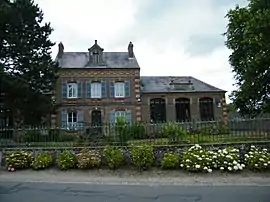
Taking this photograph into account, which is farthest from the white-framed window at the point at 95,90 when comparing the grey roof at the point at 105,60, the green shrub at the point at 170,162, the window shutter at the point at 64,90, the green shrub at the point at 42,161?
the green shrub at the point at 170,162

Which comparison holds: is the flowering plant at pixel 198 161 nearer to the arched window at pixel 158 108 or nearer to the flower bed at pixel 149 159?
the flower bed at pixel 149 159

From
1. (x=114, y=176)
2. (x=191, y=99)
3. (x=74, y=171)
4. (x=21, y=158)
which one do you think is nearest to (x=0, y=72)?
(x=21, y=158)

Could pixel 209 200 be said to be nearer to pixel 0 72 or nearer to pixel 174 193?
pixel 174 193

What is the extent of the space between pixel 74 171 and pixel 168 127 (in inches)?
158

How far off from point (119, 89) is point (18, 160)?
2124 cm

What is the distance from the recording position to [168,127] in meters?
13.1

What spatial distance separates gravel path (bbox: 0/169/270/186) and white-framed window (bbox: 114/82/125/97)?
21.2 metres

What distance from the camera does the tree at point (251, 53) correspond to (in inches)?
697

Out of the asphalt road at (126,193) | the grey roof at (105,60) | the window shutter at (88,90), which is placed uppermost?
the grey roof at (105,60)

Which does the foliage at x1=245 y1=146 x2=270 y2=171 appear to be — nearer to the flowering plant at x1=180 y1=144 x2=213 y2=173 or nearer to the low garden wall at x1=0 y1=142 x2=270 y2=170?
the low garden wall at x1=0 y1=142 x2=270 y2=170

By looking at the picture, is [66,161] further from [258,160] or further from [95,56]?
[95,56]

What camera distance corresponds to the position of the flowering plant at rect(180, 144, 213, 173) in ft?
35.1

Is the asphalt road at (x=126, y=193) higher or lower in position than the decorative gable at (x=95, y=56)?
lower

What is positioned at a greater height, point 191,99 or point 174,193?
point 191,99
